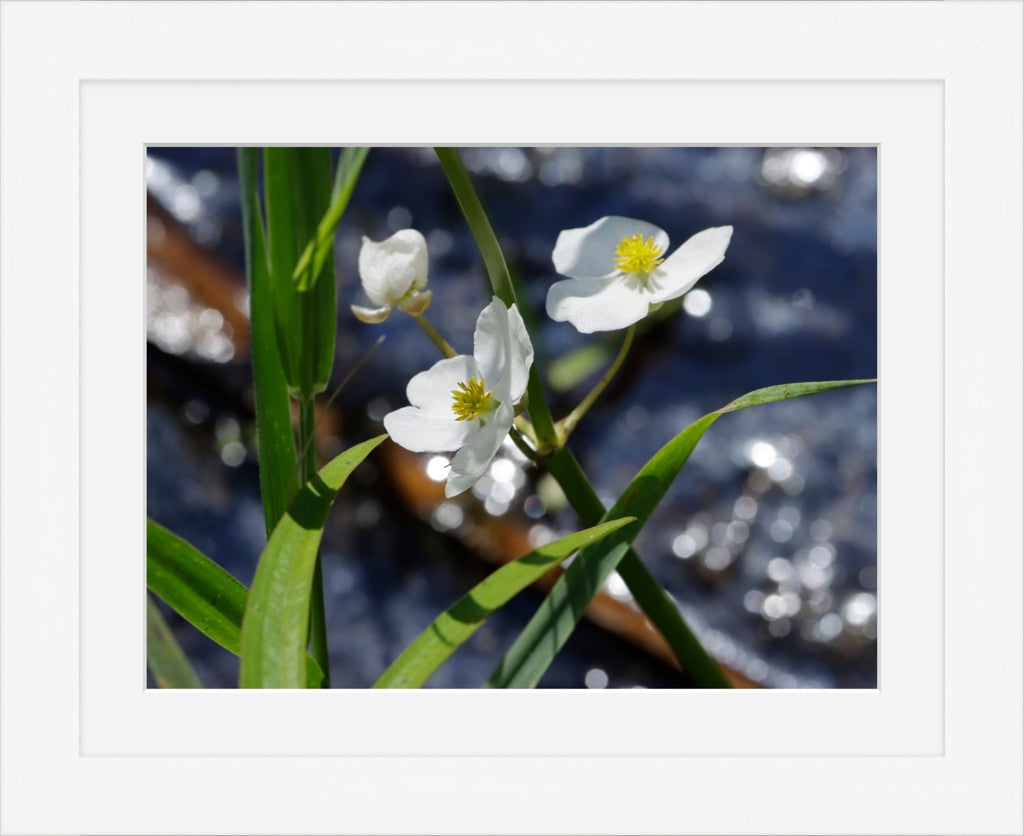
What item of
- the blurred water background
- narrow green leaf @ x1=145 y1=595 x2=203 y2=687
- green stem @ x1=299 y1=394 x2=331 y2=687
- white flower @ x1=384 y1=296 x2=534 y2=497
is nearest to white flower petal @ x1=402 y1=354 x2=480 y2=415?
white flower @ x1=384 y1=296 x2=534 y2=497

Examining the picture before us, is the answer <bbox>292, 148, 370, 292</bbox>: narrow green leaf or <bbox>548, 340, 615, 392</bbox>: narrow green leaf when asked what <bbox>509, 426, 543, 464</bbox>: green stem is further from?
<bbox>548, 340, 615, 392</bbox>: narrow green leaf

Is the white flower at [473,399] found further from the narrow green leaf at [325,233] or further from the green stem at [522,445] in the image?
the narrow green leaf at [325,233]

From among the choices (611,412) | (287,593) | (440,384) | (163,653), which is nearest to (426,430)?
(440,384)

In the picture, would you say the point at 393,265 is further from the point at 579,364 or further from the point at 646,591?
the point at 579,364

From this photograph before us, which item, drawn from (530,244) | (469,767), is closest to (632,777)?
(469,767)

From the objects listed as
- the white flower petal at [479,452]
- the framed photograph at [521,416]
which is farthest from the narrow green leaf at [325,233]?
the white flower petal at [479,452]
